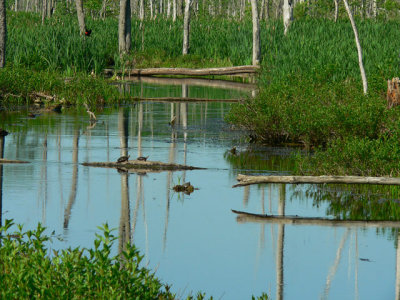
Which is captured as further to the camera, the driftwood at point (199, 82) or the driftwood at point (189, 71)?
the driftwood at point (189, 71)

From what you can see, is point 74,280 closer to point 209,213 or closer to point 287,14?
point 209,213

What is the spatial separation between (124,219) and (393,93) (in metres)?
7.32

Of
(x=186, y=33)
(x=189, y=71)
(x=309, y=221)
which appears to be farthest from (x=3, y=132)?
(x=186, y=33)

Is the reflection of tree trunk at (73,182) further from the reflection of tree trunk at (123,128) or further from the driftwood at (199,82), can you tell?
the driftwood at (199,82)

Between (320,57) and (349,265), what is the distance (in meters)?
15.1

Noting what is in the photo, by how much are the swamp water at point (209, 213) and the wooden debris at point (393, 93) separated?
2027 mm

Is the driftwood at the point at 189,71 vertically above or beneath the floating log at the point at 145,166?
above

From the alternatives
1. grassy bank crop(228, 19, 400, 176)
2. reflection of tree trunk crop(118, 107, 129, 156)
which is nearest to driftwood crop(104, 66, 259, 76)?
grassy bank crop(228, 19, 400, 176)

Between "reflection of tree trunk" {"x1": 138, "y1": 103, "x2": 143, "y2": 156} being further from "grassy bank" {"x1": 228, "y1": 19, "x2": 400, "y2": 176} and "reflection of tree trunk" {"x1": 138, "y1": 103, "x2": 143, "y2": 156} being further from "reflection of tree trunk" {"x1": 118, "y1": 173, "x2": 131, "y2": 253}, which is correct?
"reflection of tree trunk" {"x1": 118, "y1": 173, "x2": 131, "y2": 253}

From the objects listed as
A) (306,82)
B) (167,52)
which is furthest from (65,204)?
(167,52)

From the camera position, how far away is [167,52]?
3609 centimetres

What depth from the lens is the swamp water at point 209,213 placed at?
7.68 metres

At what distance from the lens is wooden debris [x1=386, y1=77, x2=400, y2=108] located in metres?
15.6

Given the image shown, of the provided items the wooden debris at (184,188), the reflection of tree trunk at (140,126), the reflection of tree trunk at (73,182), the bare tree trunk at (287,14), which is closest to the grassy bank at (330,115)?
the wooden debris at (184,188)
